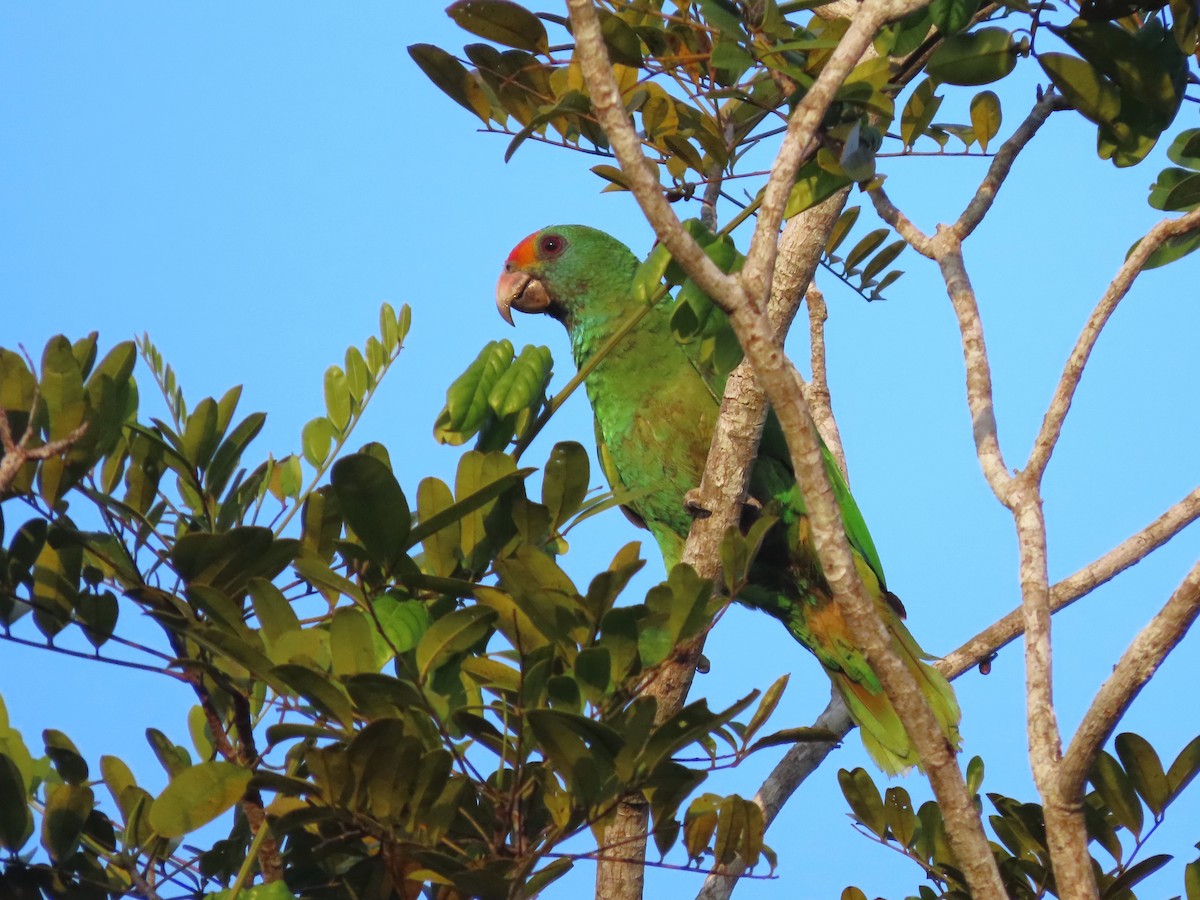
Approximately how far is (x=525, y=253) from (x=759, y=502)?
1.33 metres

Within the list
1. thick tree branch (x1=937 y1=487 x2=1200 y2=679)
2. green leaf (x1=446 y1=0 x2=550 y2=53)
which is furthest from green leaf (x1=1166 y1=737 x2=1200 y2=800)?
green leaf (x1=446 y1=0 x2=550 y2=53)

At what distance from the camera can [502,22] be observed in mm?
1758

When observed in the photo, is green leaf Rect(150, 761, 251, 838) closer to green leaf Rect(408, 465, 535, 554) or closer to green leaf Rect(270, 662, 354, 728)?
green leaf Rect(270, 662, 354, 728)

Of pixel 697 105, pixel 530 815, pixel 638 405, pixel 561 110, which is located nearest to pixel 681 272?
pixel 561 110

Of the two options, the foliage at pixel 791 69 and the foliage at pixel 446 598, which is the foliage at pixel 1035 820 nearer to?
the foliage at pixel 446 598

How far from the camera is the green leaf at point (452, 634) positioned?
1.28 meters

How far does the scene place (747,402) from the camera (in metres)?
2.12

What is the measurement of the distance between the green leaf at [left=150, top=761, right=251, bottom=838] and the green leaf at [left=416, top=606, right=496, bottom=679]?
22 centimetres

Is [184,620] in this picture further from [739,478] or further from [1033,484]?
[1033,484]

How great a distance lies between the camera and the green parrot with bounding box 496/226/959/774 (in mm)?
3029

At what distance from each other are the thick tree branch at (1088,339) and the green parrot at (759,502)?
898mm

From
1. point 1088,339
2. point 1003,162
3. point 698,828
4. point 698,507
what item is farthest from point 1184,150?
point 698,828

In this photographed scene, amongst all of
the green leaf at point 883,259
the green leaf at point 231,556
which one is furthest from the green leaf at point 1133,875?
the green leaf at point 883,259

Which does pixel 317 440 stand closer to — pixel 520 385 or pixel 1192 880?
pixel 520 385
